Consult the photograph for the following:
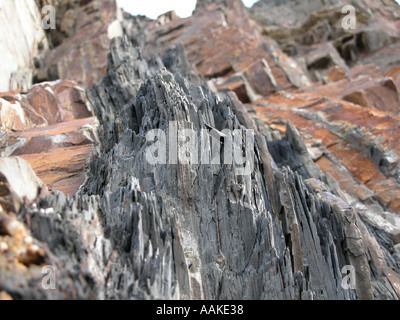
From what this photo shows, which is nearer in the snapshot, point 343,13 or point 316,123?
point 316,123

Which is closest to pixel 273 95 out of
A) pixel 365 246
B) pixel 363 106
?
pixel 363 106

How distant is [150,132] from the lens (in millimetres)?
16078

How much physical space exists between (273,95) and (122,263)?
28.8 metres

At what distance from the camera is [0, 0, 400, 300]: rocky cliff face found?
10.6m

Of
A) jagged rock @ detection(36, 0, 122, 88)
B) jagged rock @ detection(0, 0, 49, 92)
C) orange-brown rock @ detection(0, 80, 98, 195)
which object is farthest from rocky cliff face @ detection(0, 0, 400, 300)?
jagged rock @ detection(36, 0, 122, 88)

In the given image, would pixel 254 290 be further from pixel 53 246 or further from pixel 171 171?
pixel 53 246

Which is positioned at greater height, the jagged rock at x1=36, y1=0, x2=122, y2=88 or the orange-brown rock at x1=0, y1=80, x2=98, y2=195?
the jagged rock at x1=36, y1=0, x2=122, y2=88

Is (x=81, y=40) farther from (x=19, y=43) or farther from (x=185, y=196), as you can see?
(x=185, y=196)

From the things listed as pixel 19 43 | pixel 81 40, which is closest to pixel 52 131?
pixel 19 43

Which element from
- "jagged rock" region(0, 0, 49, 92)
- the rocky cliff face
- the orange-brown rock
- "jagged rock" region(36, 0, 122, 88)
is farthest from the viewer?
"jagged rock" region(36, 0, 122, 88)

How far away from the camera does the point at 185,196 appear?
555 inches

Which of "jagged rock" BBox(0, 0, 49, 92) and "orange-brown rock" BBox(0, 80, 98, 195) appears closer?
"orange-brown rock" BBox(0, 80, 98, 195)

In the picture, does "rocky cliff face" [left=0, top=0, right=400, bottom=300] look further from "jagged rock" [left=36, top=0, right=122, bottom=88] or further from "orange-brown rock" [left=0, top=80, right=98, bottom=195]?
"jagged rock" [left=36, top=0, right=122, bottom=88]

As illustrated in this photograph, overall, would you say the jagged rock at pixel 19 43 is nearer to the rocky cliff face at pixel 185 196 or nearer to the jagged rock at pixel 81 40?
the jagged rock at pixel 81 40
